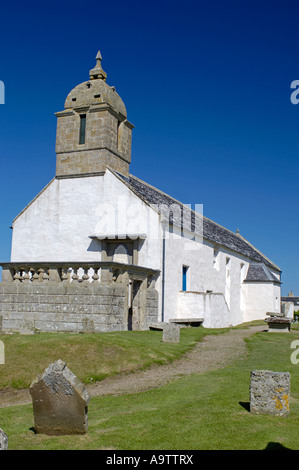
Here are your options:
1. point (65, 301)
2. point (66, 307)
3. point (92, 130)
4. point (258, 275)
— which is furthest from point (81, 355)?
point (258, 275)

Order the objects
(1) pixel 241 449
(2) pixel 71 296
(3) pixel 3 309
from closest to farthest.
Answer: (1) pixel 241 449 → (2) pixel 71 296 → (3) pixel 3 309

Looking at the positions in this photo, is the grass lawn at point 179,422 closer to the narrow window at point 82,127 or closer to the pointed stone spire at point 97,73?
Result: the narrow window at point 82,127

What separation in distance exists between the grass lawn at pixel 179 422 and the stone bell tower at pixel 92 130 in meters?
17.1

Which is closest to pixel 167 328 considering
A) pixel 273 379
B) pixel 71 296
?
pixel 71 296

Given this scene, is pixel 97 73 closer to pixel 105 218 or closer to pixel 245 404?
pixel 105 218

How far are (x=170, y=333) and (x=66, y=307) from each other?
4982mm

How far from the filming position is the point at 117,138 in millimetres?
28625

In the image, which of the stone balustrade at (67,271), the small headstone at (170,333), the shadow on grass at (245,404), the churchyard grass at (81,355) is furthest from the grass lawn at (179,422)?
the stone balustrade at (67,271)

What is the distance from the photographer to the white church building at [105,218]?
2623cm

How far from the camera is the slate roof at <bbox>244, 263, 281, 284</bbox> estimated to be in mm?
41869

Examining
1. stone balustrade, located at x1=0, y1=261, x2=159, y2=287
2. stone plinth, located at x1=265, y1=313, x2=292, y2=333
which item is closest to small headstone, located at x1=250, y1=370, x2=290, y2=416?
stone balustrade, located at x1=0, y1=261, x2=159, y2=287

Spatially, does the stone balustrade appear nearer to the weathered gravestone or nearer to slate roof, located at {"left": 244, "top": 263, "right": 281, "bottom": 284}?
the weathered gravestone

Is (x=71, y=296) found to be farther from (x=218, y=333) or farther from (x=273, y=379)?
(x=273, y=379)
